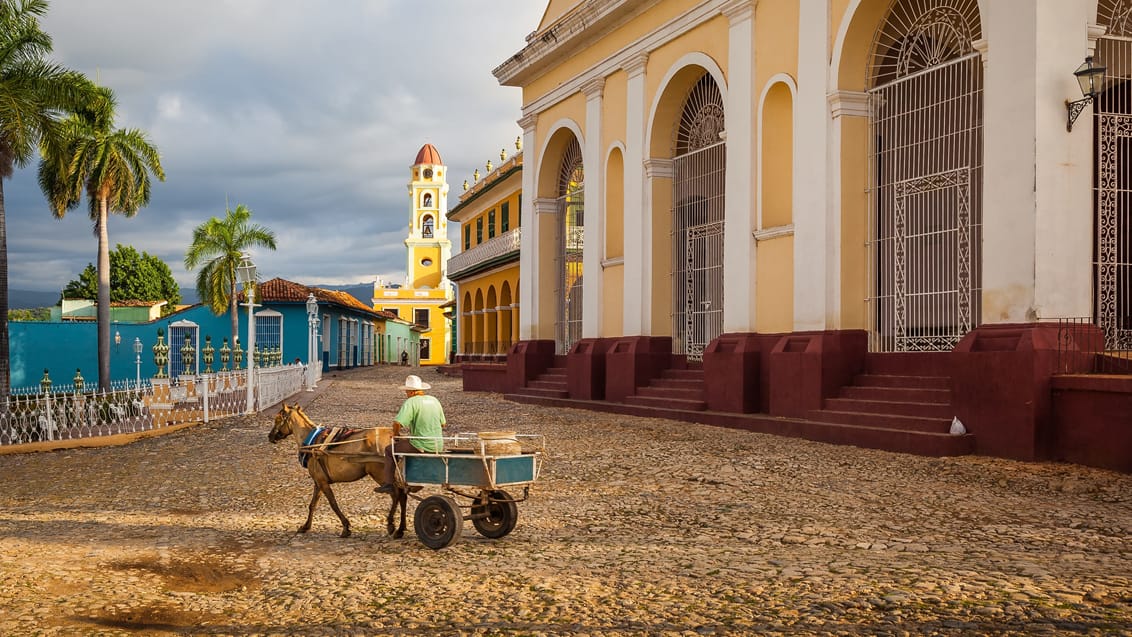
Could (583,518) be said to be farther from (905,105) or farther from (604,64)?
(604,64)

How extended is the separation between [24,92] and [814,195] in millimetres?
12169

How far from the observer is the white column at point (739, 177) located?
573 inches

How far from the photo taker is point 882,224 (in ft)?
42.1

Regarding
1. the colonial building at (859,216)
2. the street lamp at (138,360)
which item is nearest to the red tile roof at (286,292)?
the street lamp at (138,360)

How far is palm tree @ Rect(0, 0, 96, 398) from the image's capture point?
52.0ft

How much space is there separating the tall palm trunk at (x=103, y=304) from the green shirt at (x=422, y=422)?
1948 cm

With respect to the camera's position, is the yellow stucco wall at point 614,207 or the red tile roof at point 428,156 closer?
the yellow stucco wall at point 614,207

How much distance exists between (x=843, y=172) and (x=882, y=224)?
82 centimetres

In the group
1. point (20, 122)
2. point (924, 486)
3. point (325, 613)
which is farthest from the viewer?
point (20, 122)

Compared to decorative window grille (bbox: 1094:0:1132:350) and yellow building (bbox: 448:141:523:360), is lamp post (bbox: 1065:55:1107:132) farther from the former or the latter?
yellow building (bbox: 448:141:523:360)

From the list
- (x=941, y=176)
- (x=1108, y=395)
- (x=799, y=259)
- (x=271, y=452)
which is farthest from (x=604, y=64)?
(x=1108, y=395)

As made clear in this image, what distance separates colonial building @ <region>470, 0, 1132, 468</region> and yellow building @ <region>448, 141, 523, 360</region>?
12213mm

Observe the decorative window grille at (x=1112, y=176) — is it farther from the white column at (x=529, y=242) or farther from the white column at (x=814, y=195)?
the white column at (x=529, y=242)

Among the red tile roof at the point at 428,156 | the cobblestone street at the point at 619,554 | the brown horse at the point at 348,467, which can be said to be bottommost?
the cobblestone street at the point at 619,554
